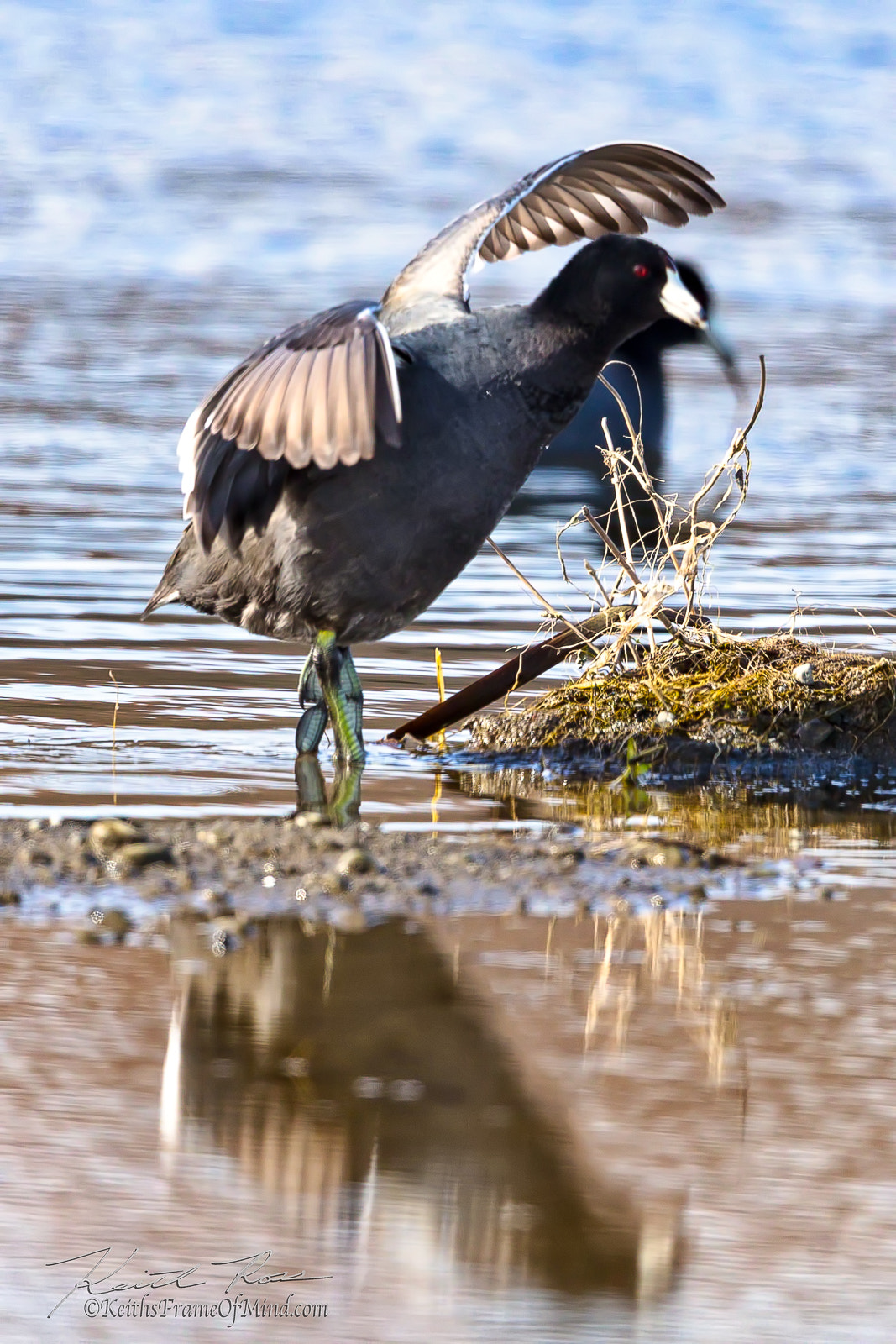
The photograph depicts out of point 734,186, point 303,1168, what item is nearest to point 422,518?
point 303,1168

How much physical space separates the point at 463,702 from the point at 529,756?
11.4 inches

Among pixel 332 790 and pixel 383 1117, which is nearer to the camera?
pixel 383 1117

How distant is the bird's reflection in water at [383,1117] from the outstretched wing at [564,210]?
270 cm

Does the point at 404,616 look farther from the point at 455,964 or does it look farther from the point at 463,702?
the point at 455,964

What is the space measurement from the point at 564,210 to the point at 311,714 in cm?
190

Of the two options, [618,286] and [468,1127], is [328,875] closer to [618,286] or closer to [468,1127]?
[468,1127]

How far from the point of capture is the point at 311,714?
22.1 ft

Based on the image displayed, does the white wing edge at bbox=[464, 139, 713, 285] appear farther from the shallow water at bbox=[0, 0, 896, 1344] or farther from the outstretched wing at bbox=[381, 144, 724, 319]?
the shallow water at bbox=[0, 0, 896, 1344]

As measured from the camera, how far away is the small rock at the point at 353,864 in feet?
16.9

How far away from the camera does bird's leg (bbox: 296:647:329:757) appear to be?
6742mm

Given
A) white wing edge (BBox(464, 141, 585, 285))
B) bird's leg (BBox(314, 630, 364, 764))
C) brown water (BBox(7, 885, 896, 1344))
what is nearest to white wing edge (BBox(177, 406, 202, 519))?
bird's leg (BBox(314, 630, 364, 764))

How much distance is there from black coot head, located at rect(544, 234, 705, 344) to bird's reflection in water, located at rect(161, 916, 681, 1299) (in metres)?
2.29

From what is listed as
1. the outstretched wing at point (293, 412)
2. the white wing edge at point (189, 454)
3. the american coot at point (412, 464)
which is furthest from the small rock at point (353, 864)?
the white wing edge at point (189, 454)

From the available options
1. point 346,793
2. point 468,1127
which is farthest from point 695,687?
point 468,1127
